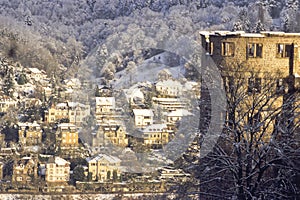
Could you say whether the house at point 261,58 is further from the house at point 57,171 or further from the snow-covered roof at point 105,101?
the snow-covered roof at point 105,101

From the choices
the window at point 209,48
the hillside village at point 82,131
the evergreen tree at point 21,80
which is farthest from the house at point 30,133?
the window at point 209,48

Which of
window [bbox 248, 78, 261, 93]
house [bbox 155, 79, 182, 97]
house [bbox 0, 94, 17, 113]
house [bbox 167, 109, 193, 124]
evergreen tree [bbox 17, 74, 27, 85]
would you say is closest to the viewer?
window [bbox 248, 78, 261, 93]

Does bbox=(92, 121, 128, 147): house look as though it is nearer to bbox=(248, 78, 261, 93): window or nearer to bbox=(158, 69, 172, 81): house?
bbox=(158, 69, 172, 81): house

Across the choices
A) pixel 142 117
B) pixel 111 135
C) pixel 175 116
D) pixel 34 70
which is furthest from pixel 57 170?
pixel 34 70

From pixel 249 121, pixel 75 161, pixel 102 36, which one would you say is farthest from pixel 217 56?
pixel 102 36

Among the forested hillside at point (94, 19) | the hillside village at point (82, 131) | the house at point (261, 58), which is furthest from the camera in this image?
the forested hillside at point (94, 19)

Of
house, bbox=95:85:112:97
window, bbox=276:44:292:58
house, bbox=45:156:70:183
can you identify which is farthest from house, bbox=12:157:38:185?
window, bbox=276:44:292:58
